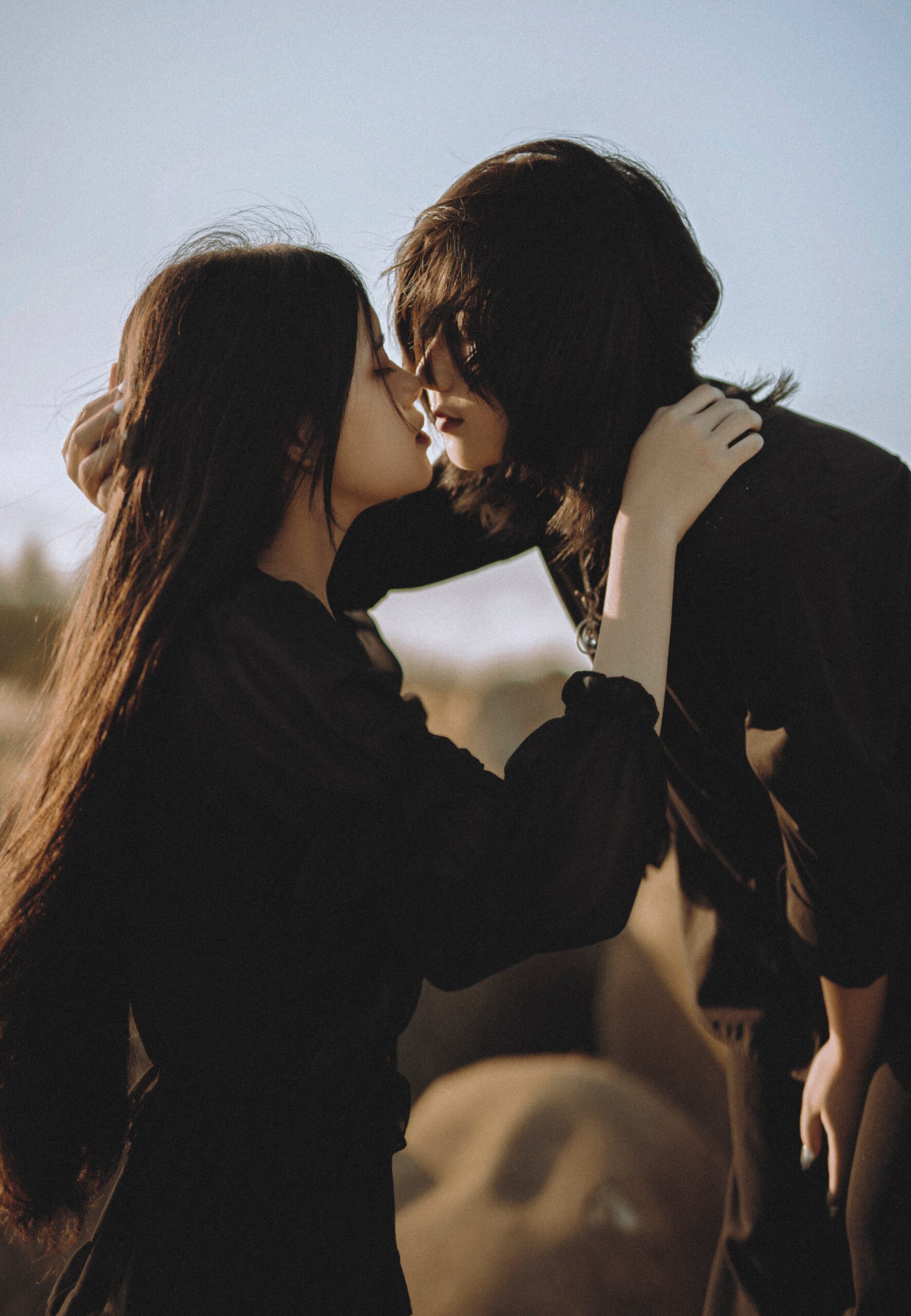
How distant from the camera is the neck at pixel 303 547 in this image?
3.93 feet

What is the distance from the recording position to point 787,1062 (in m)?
1.60

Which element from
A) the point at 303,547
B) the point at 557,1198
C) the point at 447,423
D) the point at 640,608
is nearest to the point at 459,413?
the point at 447,423

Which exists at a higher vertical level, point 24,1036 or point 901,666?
point 901,666

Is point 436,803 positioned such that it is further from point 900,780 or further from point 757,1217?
point 757,1217

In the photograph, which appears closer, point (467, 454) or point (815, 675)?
point (815, 675)

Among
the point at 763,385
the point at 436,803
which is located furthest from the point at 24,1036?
the point at 763,385

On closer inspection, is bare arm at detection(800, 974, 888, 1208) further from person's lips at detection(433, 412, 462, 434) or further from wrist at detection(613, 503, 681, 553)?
person's lips at detection(433, 412, 462, 434)

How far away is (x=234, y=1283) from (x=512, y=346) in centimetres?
132

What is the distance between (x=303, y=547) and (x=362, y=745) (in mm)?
417

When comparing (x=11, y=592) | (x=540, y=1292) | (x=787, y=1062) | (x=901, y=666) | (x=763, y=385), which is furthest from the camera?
(x=11, y=592)

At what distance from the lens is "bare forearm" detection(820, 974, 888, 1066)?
135 centimetres

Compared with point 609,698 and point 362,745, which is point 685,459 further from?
point 362,745

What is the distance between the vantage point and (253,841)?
1008mm

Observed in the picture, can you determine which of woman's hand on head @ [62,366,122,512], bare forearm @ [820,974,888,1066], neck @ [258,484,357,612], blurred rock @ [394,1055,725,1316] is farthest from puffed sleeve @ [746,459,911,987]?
blurred rock @ [394,1055,725,1316]
